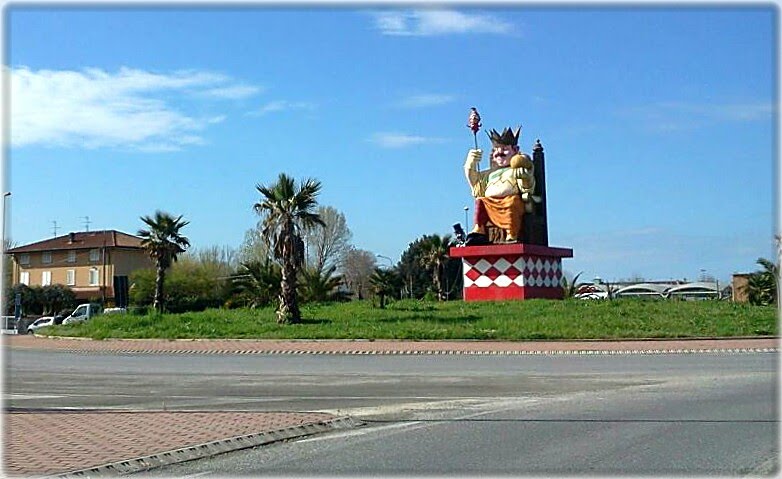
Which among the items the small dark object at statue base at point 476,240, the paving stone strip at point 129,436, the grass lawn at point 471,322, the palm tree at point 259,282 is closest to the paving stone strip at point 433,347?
the grass lawn at point 471,322

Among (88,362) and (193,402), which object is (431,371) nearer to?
(193,402)

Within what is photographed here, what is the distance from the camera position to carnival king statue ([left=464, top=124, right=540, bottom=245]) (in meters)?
41.5

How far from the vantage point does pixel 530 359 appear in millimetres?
23891

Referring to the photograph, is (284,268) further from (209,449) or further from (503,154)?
(209,449)

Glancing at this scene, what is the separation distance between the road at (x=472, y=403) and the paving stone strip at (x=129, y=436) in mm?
443

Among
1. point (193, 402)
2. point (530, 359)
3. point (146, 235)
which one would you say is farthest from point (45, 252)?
point (193, 402)

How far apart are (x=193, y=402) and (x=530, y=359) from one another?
11275 millimetres

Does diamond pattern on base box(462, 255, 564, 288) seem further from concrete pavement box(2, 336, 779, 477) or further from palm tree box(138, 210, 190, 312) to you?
concrete pavement box(2, 336, 779, 477)

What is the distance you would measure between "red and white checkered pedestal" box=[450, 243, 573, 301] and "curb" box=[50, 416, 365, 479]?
2942cm

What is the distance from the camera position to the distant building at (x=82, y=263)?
248 feet

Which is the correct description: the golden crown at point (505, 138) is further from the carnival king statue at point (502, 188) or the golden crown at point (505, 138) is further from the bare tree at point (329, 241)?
the bare tree at point (329, 241)

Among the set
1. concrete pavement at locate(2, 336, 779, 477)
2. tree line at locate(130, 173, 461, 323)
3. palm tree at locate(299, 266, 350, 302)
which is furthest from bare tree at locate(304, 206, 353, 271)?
concrete pavement at locate(2, 336, 779, 477)

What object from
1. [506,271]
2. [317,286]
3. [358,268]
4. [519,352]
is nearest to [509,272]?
[506,271]

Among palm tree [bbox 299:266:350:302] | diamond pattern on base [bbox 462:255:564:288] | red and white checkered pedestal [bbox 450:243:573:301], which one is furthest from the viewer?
palm tree [bbox 299:266:350:302]
